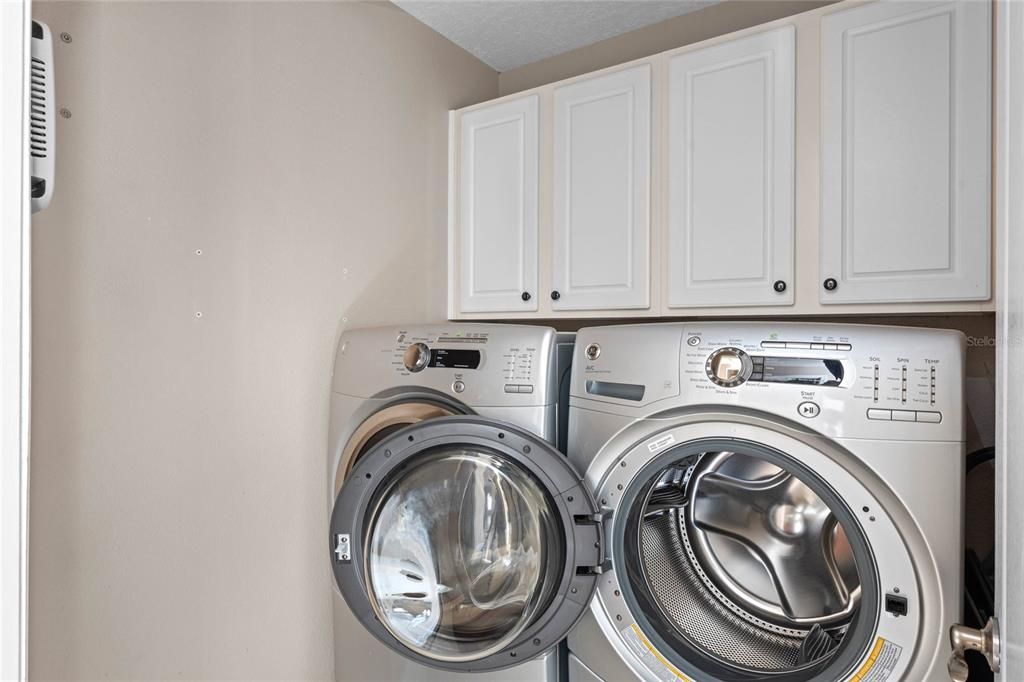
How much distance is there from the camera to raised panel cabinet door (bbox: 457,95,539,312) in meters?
2.01

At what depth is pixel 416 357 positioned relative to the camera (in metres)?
1.48

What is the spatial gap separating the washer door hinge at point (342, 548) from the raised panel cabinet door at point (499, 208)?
947mm

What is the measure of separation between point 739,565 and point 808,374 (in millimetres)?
477

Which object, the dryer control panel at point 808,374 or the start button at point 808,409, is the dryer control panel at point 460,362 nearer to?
the dryer control panel at point 808,374

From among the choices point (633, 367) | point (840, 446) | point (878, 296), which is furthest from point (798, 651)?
point (878, 296)

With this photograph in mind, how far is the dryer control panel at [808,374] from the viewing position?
101 centimetres

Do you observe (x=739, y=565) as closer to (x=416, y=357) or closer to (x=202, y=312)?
(x=416, y=357)

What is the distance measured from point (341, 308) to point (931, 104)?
1566 mm

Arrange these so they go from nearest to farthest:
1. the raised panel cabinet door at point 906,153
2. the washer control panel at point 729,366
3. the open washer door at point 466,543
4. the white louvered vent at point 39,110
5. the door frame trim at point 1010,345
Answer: the door frame trim at point 1010,345 → the white louvered vent at point 39,110 → the washer control panel at point 729,366 → the open washer door at point 466,543 → the raised panel cabinet door at point 906,153

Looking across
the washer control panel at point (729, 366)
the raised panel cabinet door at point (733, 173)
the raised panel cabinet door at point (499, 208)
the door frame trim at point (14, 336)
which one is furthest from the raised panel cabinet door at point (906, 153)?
the door frame trim at point (14, 336)

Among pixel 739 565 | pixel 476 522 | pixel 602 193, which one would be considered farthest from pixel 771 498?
A: pixel 602 193

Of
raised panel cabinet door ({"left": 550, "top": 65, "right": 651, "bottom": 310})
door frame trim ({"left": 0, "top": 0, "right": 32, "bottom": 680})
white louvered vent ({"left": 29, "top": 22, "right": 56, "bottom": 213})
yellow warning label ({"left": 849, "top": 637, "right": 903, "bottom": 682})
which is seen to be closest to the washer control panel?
yellow warning label ({"left": 849, "top": 637, "right": 903, "bottom": 682})

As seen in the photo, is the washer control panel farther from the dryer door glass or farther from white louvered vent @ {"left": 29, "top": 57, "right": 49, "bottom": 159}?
white louvered vent @ {"left": 29, "top": 57, "right": 49, "bottom": 159}

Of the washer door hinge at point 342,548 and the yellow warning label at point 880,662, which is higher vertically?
the washer door hinge at point 342,548
